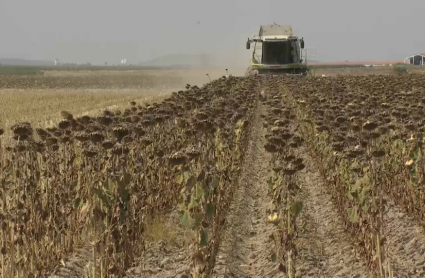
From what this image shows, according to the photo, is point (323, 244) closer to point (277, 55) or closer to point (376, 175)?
point (376, 175)

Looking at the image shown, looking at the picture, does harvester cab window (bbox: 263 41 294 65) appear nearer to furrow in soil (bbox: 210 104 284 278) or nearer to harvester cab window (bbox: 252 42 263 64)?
harvester cab window (bbox: 252 42 263 64)

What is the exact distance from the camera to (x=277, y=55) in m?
33.9

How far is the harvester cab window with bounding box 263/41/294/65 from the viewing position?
1329 inches

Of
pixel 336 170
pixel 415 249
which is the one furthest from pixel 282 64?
pixel 415 249

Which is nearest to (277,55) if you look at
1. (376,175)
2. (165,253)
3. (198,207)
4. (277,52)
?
(277,52)

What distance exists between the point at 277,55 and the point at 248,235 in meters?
25.4

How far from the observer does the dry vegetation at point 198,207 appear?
6.48 metres

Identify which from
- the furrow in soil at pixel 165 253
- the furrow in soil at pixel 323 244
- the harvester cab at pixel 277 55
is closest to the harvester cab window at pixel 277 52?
the harvester cab at pixel 277 55

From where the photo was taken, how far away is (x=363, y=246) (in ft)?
24.5

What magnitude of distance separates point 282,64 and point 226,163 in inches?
948

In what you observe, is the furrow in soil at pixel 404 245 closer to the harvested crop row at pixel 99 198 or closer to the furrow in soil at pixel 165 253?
the harvested crop row at pixel 99 198

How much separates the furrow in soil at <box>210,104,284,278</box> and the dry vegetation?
0.03 m

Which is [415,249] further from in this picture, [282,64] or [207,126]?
[282,64]

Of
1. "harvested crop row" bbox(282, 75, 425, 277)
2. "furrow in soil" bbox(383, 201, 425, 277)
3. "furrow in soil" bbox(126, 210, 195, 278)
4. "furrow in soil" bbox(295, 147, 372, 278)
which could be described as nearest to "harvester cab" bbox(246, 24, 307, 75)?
A: "harvested crop row" bbox(282, 75, 425, 277)
